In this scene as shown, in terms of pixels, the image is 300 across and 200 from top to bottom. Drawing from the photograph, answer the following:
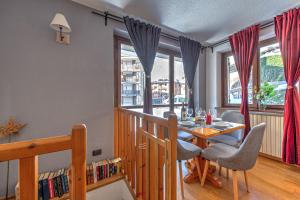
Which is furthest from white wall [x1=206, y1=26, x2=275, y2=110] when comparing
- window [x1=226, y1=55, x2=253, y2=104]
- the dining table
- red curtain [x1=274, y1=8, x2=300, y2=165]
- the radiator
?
the dining table

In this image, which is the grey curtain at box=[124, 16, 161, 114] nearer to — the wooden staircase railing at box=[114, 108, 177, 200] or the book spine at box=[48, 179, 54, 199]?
the wooden staircase railing at box=[114, 108, 177, 200]

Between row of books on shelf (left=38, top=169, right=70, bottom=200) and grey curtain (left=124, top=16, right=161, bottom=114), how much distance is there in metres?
1.48

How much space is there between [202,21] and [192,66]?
96cm

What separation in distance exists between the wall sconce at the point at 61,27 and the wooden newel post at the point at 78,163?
163 centimetres

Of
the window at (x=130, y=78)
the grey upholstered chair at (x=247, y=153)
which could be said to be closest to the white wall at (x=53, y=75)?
the window at (x=130, y=78)

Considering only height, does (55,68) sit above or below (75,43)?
below

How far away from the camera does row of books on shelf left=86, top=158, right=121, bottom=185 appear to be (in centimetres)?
195

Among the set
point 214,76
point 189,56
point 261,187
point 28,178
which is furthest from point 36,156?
point 214,76

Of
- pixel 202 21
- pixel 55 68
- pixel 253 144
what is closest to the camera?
pixel 253 144

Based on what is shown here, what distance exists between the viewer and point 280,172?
2.13 meters

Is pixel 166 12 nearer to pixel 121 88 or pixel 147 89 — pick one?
pixel 147 89

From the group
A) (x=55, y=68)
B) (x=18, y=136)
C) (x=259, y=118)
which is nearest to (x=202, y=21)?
(x=259, y=118)

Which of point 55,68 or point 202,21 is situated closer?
point 55,68

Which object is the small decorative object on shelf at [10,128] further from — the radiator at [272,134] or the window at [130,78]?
the radiator at [272,134]
